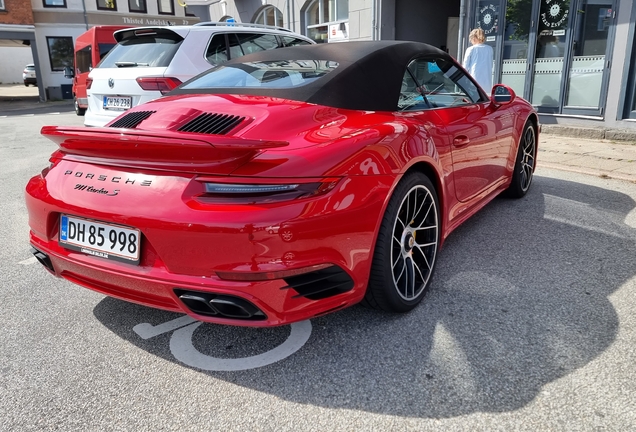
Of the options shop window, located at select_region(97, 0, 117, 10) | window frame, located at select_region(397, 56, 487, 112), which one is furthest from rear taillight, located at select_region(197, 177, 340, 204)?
shop window, located at select_region(97, 0, 117, 10)

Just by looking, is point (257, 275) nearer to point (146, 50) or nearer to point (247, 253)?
point (247, 253)

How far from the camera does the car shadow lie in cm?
204

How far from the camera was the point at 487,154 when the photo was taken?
12.0 feet

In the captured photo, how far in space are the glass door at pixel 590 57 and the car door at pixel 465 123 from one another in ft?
19.9

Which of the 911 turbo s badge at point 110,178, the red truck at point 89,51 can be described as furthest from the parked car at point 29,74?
the 911 turbo s badge at point 110,178

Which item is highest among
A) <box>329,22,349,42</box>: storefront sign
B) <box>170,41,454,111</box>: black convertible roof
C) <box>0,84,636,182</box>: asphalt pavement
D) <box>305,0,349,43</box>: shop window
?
<box>305,0,349,43</box>: shop window

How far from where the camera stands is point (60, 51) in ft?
89.1

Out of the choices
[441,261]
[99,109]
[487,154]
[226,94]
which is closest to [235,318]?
[226,94]

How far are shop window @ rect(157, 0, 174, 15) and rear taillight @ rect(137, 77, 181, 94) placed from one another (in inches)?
1155

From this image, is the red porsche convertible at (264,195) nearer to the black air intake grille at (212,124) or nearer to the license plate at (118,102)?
the black air intake grille at (212,124)

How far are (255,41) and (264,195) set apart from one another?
5.64 m

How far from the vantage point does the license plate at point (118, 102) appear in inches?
237

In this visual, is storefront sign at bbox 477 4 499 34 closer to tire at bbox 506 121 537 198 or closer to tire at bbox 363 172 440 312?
tire at bbox 506 121 537 198

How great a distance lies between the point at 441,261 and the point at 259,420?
6.09 ft
